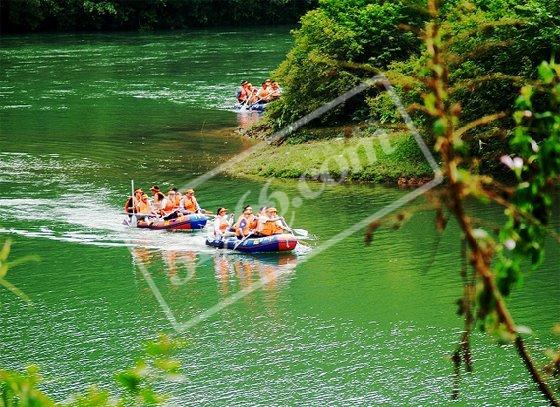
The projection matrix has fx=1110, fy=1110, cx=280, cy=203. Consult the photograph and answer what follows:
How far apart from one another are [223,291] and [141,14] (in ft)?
164

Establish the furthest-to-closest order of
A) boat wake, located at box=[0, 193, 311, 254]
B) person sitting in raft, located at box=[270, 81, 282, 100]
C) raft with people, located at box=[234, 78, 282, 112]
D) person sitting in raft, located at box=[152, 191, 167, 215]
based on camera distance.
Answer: raft with people, located at box=[234, 78, 282, 112] < person sitting in raft, located at box=[270, 81, 282, 100] < person sitting in raft, located at box=[152, 191, 167, 215] < boat wake, located at box=[0, 193, 311, 254]

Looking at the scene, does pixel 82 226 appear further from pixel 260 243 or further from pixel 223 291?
pixel 223 291

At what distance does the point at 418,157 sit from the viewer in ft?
94.0

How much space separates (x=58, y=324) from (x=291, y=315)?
3.96m

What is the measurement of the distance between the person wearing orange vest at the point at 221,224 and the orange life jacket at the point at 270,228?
808mm

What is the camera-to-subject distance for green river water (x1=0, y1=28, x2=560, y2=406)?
16.0 m

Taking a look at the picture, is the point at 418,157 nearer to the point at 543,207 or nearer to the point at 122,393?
the point at 122,393

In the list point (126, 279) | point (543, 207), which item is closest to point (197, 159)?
point (126, 279)

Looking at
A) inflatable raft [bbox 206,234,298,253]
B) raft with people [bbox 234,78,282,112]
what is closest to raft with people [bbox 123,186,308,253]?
inflatable raft [bbox 206,234,298,253]

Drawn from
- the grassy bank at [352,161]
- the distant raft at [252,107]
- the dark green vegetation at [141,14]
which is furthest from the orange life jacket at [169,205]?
the dark green vegetation at [141,14]

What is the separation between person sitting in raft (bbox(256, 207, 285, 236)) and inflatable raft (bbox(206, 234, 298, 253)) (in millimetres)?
201

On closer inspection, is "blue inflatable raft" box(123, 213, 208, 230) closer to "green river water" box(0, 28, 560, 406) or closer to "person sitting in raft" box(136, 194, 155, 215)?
"person sitting in raft" box(136, 194, 155, 215)

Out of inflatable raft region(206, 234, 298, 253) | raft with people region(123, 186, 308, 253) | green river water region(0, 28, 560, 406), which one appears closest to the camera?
green river water region(0, 28, 560, 406)

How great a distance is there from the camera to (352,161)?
29547mm
